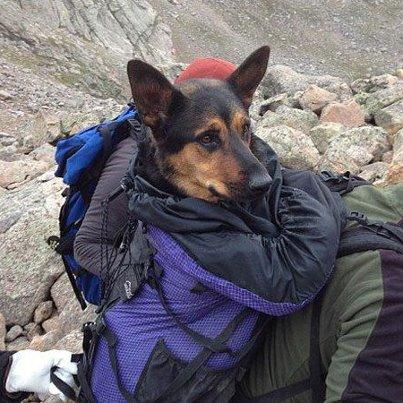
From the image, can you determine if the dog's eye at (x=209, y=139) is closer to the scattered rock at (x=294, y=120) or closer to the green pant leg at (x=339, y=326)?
the green pant leg at (x=339, y=326)

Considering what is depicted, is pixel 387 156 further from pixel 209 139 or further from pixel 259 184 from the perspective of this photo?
pixel 259 184

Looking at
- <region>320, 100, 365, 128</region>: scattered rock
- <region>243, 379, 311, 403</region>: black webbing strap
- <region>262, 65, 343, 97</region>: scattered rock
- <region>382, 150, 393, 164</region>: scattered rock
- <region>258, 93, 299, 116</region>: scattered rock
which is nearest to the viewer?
<region>243, 379, 311, 403</region>: black webbing strap

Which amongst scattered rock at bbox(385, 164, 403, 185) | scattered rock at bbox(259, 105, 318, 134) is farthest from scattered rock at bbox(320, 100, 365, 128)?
scattered rock at bbox(385, 164, 403, 185)

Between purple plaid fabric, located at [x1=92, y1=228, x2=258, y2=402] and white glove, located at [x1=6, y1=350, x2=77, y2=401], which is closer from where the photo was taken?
purple plaid fabric, located at [x1=92, y1=228, x2=258, y2=402]

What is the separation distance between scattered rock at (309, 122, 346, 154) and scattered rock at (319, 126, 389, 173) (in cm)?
72

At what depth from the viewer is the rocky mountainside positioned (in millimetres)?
7648

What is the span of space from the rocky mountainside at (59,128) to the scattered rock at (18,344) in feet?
0.06

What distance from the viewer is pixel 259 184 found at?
121 inches

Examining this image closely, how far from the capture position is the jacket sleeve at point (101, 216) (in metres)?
4.60

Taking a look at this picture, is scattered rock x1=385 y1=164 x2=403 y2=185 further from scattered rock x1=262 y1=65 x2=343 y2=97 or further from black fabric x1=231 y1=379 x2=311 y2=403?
scattered rock x1=262 y1=65 x2=343 y2=97

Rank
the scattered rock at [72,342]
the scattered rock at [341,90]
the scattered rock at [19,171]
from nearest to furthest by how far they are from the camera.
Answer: the scattered rock at [72,342] < the scattered rock at [19,171] < the scattered rock at [341,90]

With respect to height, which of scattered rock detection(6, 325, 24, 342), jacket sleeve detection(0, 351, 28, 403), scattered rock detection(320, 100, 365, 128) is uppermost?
scattered rock detection(320, 100, 365, 128)

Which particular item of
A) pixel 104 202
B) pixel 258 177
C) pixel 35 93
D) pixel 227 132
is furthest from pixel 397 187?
pixel 35 93

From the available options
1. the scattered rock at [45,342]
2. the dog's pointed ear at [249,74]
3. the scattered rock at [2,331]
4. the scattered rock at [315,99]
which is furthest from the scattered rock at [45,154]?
the dog's pointed ear at [249,74]
